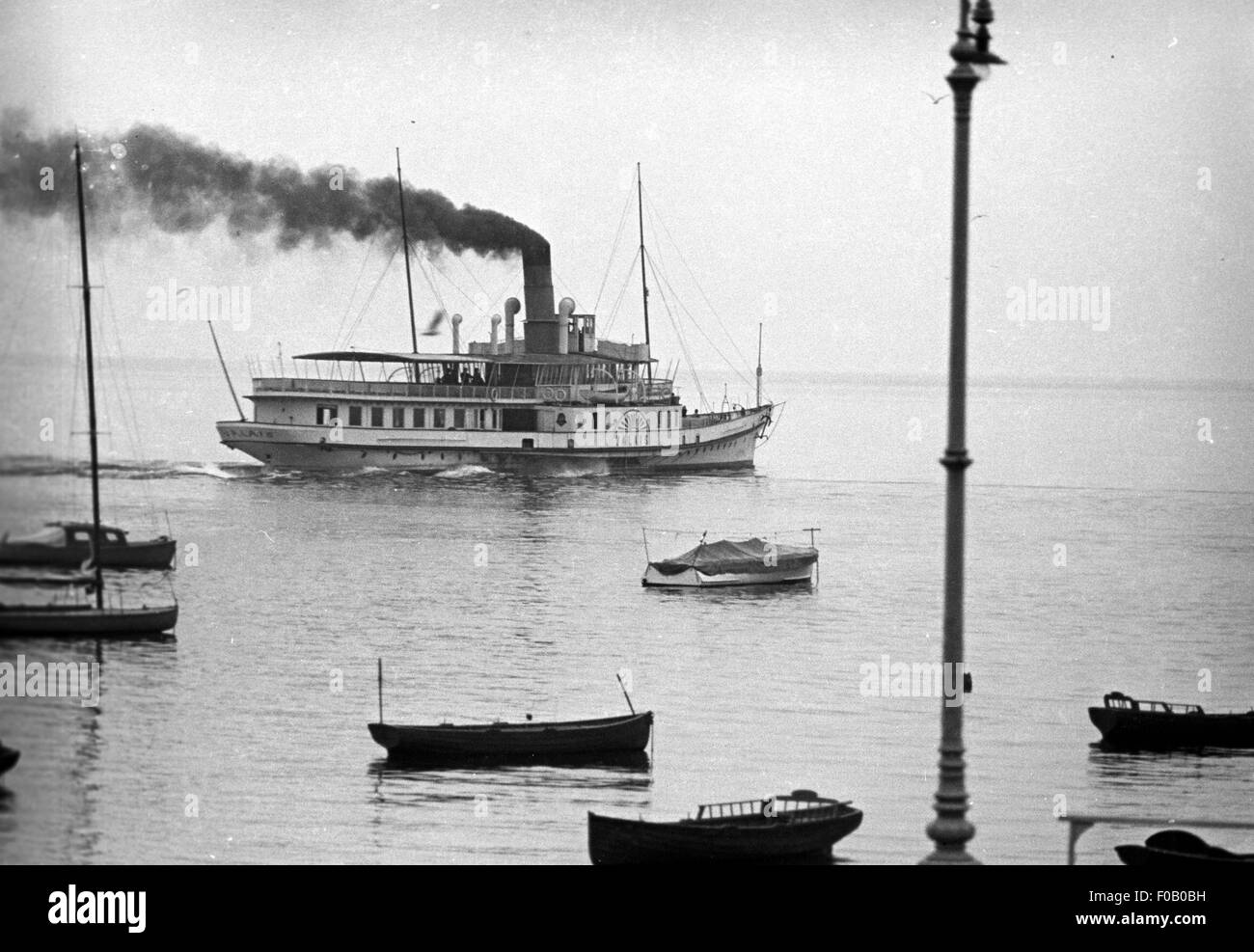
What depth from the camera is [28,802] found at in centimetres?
2336

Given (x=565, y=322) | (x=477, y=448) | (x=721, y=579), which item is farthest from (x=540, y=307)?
(x=721, y=579)

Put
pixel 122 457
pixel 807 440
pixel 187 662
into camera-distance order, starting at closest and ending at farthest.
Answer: pixel 187 662
pixel 122 457
pixel 807 440

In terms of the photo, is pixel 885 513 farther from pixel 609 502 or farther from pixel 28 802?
pixel 28 802

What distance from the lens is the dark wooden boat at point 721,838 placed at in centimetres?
2002

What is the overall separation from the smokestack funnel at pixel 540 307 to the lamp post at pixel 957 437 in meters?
71.6

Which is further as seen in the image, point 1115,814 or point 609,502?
point 609,502

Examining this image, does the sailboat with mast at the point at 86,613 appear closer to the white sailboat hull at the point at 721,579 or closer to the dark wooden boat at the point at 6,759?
the dark wooden boat at the point at 6,759

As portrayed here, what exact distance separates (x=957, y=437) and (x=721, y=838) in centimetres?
936

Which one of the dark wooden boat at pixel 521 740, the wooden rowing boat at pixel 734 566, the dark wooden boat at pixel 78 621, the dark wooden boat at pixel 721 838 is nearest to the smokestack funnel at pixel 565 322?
the wooden rowing boat at pixel 734 566

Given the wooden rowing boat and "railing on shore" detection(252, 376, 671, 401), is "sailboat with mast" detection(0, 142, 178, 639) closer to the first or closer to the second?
the wooden rowing boat

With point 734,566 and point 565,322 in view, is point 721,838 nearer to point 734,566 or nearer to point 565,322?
point 734,566

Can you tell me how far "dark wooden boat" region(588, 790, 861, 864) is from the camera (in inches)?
788

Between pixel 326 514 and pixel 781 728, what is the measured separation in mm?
38084
